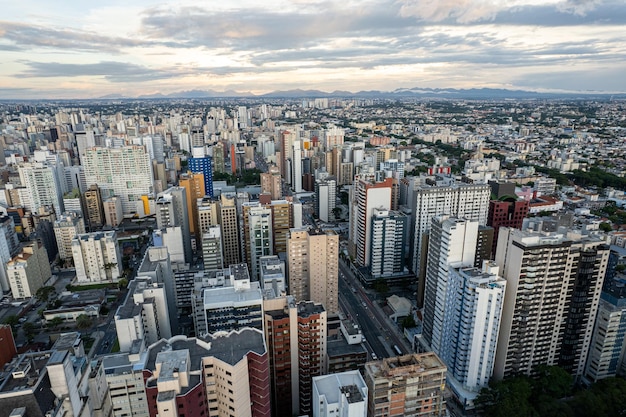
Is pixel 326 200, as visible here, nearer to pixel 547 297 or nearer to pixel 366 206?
pixel 366 206

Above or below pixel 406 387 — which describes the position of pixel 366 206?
above

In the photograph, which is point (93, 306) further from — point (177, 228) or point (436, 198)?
point (436, 198)

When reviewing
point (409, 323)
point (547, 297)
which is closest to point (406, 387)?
point (547, 297)

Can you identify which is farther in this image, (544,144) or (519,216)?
(544,144)

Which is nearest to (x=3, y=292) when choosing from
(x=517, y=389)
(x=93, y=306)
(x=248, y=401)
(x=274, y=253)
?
(x=93, y=306)

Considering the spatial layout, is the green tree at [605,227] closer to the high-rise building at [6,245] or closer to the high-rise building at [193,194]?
the high-rise building at [193,194]

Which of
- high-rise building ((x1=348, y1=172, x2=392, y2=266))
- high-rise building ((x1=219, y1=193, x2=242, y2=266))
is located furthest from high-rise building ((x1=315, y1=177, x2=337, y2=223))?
high-rise building ((x1=219, y1=193, x2=242, y2=266))
